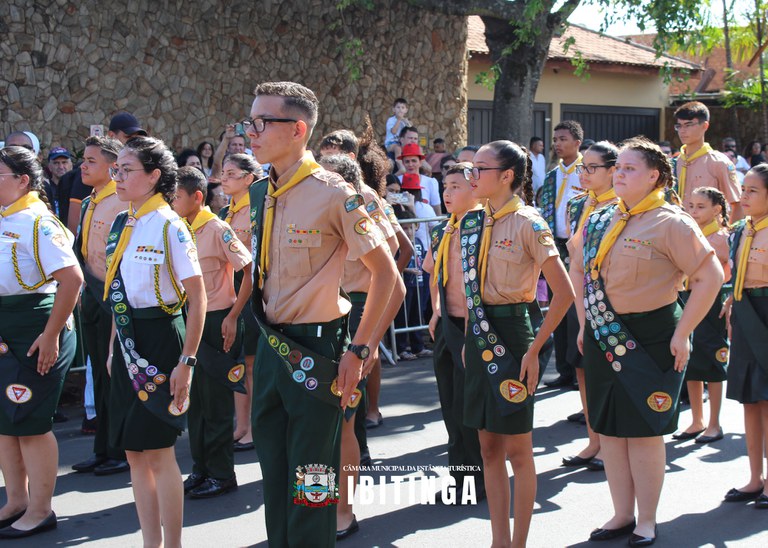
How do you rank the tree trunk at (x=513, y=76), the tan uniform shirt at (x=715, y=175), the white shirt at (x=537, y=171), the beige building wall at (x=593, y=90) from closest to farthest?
the tan uniform shirt at (x=715, y=175) < the tree trunk at (x=513, y=76) < the white shirt at (x=537, y=171) < the beige building wall at (x=593, y=90)

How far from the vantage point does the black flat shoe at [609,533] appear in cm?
510

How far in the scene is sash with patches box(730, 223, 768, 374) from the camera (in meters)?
5.70

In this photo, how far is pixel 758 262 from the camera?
579 cm

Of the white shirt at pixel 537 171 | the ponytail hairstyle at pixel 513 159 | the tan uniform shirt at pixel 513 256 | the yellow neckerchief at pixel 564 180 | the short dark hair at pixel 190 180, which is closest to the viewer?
the tan uniform shirt at pixel 513 256

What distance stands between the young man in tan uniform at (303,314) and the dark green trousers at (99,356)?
2.70 m

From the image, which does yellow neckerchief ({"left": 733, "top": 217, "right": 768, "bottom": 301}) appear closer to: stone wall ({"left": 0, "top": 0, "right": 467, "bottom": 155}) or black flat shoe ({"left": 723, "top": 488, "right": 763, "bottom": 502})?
black flat shoe ({"left": 723, "top": 488, "right": 763, "bottom": 502})

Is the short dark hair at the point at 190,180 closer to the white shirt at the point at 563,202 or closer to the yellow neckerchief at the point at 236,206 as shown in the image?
the yellow neckerchief at the point at 236,206

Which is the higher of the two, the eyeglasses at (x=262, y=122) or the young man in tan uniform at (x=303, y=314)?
the eyeglasses at (x=262, y=122)

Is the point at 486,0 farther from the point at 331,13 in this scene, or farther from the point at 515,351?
the point at 515,351

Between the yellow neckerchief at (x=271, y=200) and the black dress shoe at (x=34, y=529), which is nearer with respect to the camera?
the yellow neckerchief at (x=271, y=200)

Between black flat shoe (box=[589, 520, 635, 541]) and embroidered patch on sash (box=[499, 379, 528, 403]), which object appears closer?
embroidered patch on sash (box=[499, 379, 528, 403])

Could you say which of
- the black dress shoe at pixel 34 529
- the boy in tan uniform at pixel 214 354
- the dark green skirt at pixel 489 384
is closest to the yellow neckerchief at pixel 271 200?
the dark green skirt at pixel 489 384

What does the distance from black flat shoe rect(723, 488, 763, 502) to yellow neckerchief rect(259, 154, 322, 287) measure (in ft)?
11.2

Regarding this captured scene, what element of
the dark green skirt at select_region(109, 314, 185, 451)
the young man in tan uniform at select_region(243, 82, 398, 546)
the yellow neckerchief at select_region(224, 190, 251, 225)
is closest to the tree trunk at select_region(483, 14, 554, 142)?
the yellow neckerchief at select_region(224, 190, 251, 225)
